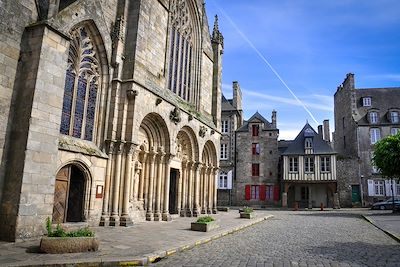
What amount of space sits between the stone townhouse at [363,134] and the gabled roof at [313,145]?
2322mm

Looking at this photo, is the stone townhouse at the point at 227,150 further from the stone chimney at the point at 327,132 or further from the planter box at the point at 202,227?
the planter box at the point at 202,227

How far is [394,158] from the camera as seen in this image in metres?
23.2

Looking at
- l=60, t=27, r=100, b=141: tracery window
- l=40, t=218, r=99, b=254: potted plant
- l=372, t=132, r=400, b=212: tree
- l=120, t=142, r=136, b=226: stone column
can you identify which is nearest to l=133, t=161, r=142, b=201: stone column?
l=120, t=142, r=136, b=226: stone column

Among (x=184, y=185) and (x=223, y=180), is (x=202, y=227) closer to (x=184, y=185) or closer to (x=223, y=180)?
(x=184, y=185)

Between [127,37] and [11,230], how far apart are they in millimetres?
8338

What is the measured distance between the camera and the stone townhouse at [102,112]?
8305mm

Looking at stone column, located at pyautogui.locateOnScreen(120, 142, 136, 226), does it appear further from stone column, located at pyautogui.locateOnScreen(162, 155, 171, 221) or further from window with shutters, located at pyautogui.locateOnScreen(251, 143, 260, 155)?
window with shutters, located at pyautogui.locateOnScreen(251, 143, 260, 155)

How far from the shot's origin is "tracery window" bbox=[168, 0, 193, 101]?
1734 cm

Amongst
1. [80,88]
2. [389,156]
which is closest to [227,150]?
[389,156]

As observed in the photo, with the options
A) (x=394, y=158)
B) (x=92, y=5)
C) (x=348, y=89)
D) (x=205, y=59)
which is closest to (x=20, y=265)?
(x=92, y=5)

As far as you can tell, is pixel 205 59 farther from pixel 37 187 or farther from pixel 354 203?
pixel 354 203

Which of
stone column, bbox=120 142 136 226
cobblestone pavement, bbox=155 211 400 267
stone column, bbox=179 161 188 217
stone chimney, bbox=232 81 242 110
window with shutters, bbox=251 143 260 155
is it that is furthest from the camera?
stone chimney, bbox=232 81 242 110

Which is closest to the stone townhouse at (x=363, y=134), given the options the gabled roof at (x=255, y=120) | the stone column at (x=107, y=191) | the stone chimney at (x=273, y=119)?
the stone chimney at (x=273, y=119)

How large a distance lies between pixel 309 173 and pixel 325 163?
5.93 ft
